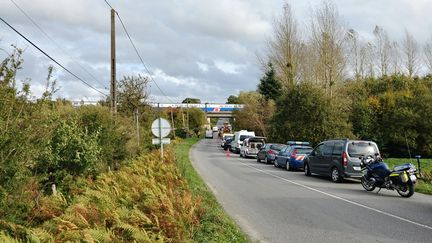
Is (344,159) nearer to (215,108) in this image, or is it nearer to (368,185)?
(368,185)

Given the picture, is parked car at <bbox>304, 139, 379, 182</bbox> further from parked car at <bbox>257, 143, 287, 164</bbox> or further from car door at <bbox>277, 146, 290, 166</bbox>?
parked car at <bbox>257, 143, 287, 164</bbox>

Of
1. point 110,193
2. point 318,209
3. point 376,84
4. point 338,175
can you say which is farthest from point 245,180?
point 376,84

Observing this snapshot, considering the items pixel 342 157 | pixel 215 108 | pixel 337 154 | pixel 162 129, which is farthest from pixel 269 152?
pixel 215 108

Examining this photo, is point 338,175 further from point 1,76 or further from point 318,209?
point 1,76

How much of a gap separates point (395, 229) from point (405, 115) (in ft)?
123

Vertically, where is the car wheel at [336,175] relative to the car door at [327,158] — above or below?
below

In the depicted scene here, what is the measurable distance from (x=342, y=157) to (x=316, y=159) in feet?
7.97

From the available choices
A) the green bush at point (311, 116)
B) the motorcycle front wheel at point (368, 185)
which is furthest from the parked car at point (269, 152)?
the motorcycle front wheel at point (368, 185)

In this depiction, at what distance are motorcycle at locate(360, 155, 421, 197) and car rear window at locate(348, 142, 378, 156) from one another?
63.7 inches

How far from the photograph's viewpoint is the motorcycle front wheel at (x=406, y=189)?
13.3 m

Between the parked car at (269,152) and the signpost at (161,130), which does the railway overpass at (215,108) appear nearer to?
the parked car at (269,152)

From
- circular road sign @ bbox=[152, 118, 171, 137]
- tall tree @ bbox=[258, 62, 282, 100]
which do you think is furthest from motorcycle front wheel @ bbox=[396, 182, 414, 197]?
tall tree @ bbox=[258, 62, 282, 100]

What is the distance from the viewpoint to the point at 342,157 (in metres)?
17.8

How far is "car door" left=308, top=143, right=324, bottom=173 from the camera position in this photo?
65.1ft
